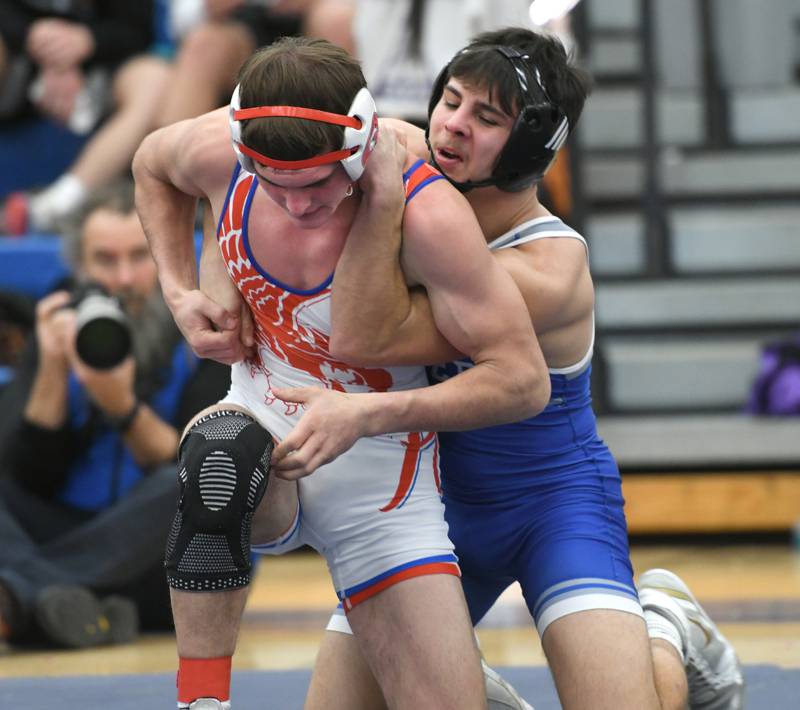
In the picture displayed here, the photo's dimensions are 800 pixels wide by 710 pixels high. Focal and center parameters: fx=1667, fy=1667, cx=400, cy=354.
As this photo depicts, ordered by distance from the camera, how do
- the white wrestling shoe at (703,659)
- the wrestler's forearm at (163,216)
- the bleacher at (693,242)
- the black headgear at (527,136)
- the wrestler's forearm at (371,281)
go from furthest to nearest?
the bleacher at (693,242), the white wrestling shoe at (703,659), the wrestler's forearm at (163,216), the black headgear at (527,136), the wrestler's forearm at (371,281)

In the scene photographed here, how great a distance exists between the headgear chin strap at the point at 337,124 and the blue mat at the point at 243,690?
134 cm

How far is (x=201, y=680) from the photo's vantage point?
2.44 metres

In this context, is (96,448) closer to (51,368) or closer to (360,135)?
(51,368)

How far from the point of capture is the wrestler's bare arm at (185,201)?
2.63m

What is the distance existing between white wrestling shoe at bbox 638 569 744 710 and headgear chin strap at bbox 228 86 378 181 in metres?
1.17

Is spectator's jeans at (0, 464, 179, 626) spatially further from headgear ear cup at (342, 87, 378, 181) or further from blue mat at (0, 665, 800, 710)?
headgear ear cup at (342, 87, 378, 181)

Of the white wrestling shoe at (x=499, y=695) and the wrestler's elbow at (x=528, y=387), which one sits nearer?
the wrestler's elbow at (x=528, y=387)

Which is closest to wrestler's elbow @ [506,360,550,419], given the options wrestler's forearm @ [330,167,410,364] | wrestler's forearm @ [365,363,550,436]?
wrestler's forearm @ [365,363,550,436]

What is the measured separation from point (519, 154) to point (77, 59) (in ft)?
11.6

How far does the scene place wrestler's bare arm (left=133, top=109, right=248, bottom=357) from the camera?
2633 millimetres

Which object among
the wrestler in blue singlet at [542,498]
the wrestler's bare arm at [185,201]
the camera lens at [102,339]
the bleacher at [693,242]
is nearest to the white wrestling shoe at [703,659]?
the wrestler in blue singlet at [542,498]

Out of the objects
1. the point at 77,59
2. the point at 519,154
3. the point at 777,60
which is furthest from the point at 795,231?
the point at 519,154

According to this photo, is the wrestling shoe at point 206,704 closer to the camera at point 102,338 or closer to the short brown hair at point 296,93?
the short brown hair at point 296,93

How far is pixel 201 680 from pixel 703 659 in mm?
1071
